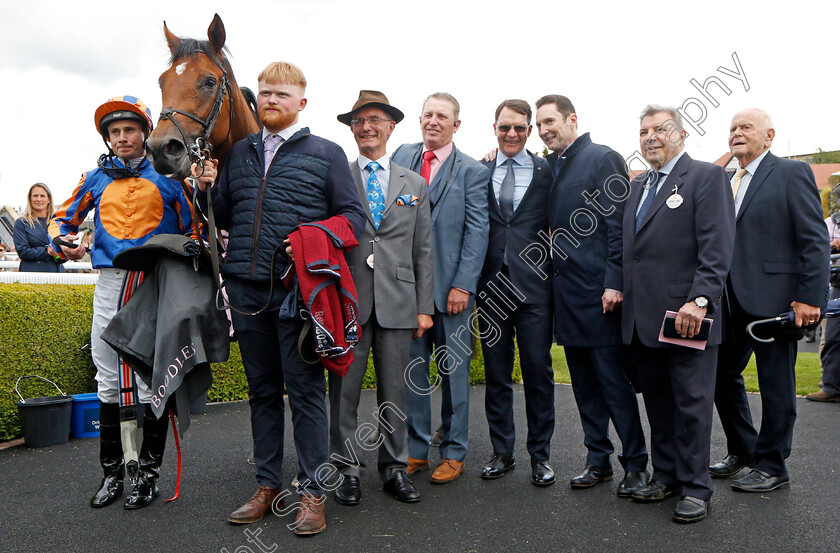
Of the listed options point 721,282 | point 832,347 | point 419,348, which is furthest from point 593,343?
point 832,347

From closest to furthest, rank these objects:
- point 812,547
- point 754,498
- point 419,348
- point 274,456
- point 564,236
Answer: point 812,547 → point 274,456 → point 754,498 → point 564,236 → point 419,348

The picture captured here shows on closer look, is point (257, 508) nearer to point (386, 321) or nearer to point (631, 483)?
point (386, 321)

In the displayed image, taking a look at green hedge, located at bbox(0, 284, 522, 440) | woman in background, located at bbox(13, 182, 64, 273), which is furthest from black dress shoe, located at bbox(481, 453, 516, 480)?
woman in background, located at bbox(13, 182, 64, 273)

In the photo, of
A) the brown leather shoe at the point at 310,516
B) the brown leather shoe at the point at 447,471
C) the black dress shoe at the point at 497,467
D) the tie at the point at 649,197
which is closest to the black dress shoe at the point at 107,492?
the brown leather shoe at the point at 310,516

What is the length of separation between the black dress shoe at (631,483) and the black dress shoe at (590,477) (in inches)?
7.1

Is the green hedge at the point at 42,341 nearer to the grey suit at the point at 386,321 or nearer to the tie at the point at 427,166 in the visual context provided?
the grey suit at the point at 386,321

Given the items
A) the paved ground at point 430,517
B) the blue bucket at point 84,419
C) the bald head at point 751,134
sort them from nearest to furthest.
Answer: the paved ground at point 430,517, the bald head at point 751,134, the blue bucket at point 84,419

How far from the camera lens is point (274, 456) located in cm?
350

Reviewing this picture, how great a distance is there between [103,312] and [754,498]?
3.93m

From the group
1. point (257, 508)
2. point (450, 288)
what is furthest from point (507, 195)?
point (257, 508)

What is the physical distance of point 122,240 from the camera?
12.0 ft

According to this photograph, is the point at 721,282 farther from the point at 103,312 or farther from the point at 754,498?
the point at 103,312

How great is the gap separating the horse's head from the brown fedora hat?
770 mm

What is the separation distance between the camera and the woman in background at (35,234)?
25.1 feet
